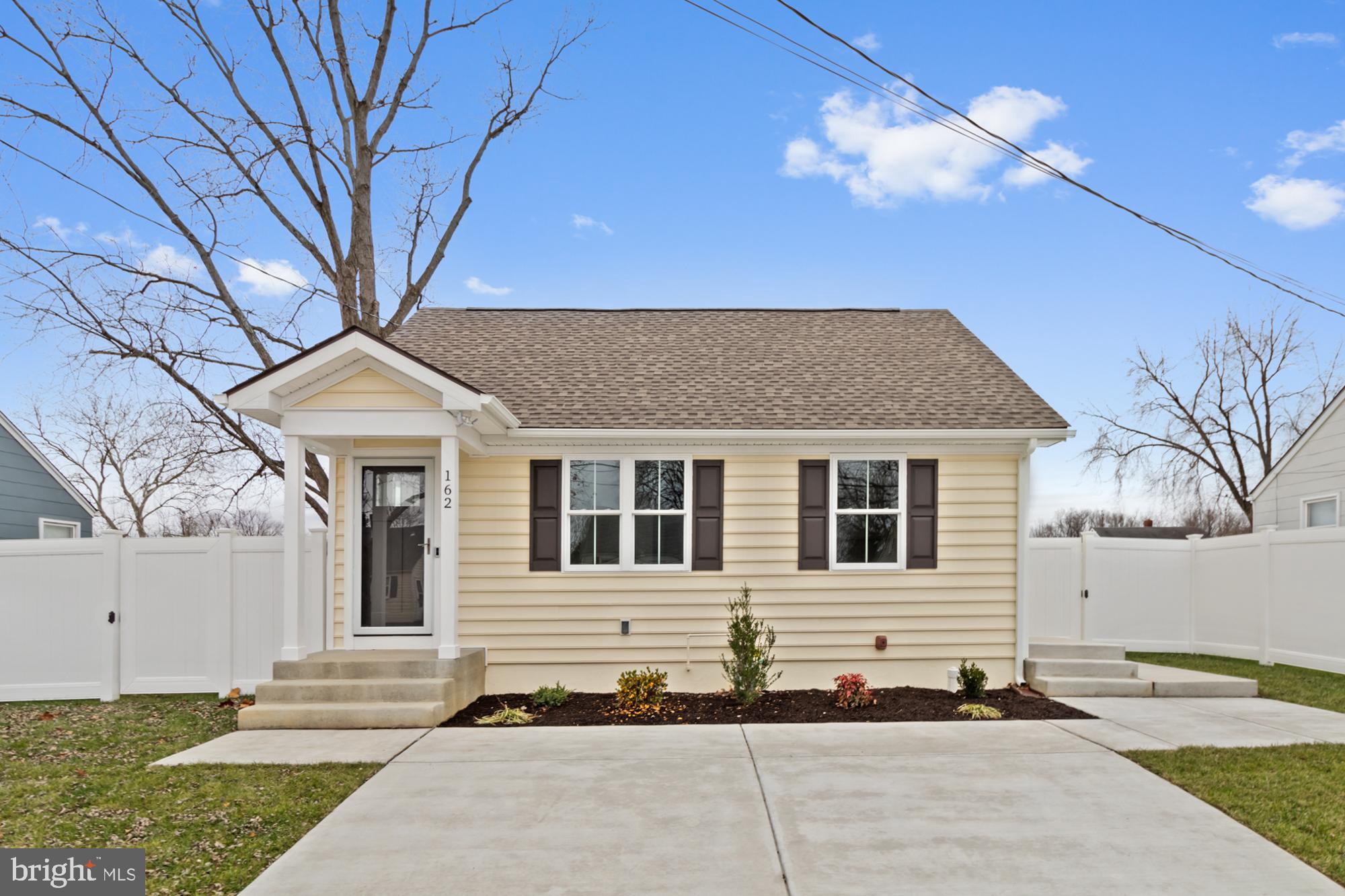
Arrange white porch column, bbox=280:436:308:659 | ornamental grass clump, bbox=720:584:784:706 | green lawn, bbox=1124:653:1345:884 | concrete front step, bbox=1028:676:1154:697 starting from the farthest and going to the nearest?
concrete front step, bbox=1028:676:1154:697 → ornamental grass clump, bbox=720:584:784:706 → white porch column, bbox=280:436:308:659 → green lawn, bbox=1124:653:1345:884

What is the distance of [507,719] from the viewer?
834 cm

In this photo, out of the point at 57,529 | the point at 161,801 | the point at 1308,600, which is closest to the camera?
the point at 161,801

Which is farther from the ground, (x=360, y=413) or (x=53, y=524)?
(x=360, y=413)

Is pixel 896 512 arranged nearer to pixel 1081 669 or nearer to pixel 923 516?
pixel 923 516

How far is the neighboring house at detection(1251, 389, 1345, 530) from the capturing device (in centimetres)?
1390

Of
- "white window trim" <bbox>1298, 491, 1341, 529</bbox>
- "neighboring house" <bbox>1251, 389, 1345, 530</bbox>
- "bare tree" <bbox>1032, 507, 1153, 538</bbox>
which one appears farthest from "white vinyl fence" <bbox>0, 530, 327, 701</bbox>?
"bare tree" <bbox>1032, 507, 1153, 538</bbox>

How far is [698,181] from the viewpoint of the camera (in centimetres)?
1361

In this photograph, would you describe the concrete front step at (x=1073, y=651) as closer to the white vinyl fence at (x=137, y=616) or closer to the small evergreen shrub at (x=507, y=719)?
the small evergreen shrub at (x=507, y=719)

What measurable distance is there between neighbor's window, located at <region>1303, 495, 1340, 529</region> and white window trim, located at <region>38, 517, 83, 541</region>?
20798mm

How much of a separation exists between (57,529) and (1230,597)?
19.1 meters

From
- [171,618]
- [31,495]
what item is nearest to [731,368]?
[171,618]

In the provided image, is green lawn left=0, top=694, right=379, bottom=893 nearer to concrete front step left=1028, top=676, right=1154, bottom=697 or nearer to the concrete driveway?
the concrete driveway

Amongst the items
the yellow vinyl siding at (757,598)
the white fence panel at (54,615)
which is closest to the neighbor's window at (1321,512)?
the yellow vinyl siding at (757,598)

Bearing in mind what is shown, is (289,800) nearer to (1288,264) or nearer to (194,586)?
(194,586)
